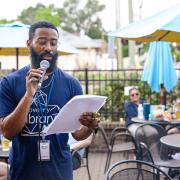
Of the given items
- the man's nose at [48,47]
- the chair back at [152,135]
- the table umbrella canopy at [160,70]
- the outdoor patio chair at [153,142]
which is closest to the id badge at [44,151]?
the man's nose at [48,47]

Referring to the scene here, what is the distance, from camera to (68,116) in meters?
2.35

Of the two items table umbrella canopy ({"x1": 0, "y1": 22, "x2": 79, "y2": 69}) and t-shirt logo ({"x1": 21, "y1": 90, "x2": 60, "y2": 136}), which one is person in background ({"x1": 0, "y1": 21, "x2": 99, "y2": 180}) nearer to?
A: t-shirt logo ({"x1": 21, "y1": 90, "x2": 60, "y2": 136})

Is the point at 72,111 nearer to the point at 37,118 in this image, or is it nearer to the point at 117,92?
the point at 37,118

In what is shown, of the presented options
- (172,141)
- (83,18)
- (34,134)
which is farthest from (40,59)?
(83,18)

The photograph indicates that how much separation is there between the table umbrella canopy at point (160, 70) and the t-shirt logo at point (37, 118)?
5.38 metres

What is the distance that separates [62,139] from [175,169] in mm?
2695

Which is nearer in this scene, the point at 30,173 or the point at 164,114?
the point at 30,173

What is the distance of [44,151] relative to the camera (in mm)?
2385

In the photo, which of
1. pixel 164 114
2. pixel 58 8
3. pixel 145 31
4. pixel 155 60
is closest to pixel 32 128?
pixel 145 31

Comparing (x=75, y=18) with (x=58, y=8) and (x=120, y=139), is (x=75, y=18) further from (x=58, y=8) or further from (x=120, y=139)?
(x=120, y=139)

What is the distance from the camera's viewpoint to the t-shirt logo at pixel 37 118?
2395 mm

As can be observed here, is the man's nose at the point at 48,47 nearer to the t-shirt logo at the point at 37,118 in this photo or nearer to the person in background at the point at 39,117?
the person in background at the point at 39,117

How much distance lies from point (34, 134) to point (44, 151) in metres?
0.11

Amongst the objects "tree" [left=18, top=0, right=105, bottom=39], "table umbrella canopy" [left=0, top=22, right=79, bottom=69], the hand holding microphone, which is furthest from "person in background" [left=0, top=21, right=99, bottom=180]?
"tree" [left=18, top=0, right=105, bottom=39]
